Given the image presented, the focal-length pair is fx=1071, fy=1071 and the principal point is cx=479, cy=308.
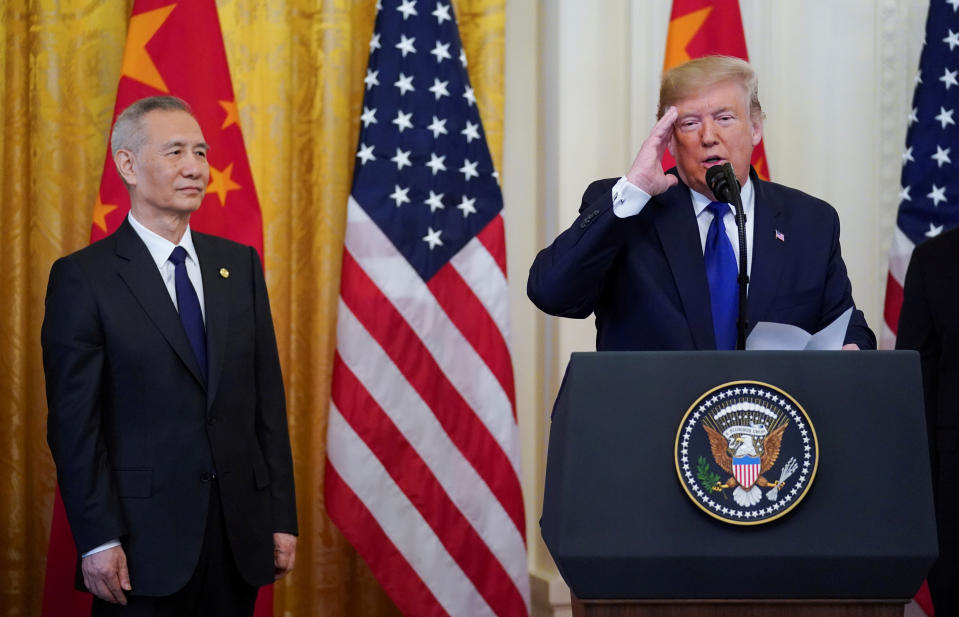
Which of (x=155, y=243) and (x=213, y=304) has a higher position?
(x=155, y=243)

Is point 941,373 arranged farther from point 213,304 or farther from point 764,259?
point 213,304

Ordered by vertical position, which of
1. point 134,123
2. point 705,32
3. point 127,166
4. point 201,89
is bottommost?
point 127,166

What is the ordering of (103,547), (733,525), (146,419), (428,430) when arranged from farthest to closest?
(428,430)
(146,419)
(103,547)
(733,525)

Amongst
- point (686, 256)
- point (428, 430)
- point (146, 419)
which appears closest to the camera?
point (686, 256)

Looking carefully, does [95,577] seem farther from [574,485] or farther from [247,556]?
[574,485]

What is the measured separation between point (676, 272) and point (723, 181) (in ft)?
0.88

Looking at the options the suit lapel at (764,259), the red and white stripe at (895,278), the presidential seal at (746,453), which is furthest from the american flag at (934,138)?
the presidential seal at (746,453)

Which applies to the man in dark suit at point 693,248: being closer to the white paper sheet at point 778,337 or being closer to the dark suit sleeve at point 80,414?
the white paper sheet at point 778,337

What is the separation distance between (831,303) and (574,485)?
94 centimetres

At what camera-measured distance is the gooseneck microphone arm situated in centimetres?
179

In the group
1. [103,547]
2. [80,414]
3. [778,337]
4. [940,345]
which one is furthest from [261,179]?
[778,337]

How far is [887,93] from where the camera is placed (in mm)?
4492

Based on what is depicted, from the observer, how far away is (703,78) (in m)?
2.31

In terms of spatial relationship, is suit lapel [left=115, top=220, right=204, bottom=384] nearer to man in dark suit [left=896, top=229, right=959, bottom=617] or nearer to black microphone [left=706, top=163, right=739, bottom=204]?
black microphone [left=706, top=163, right=739, bottom=204]
